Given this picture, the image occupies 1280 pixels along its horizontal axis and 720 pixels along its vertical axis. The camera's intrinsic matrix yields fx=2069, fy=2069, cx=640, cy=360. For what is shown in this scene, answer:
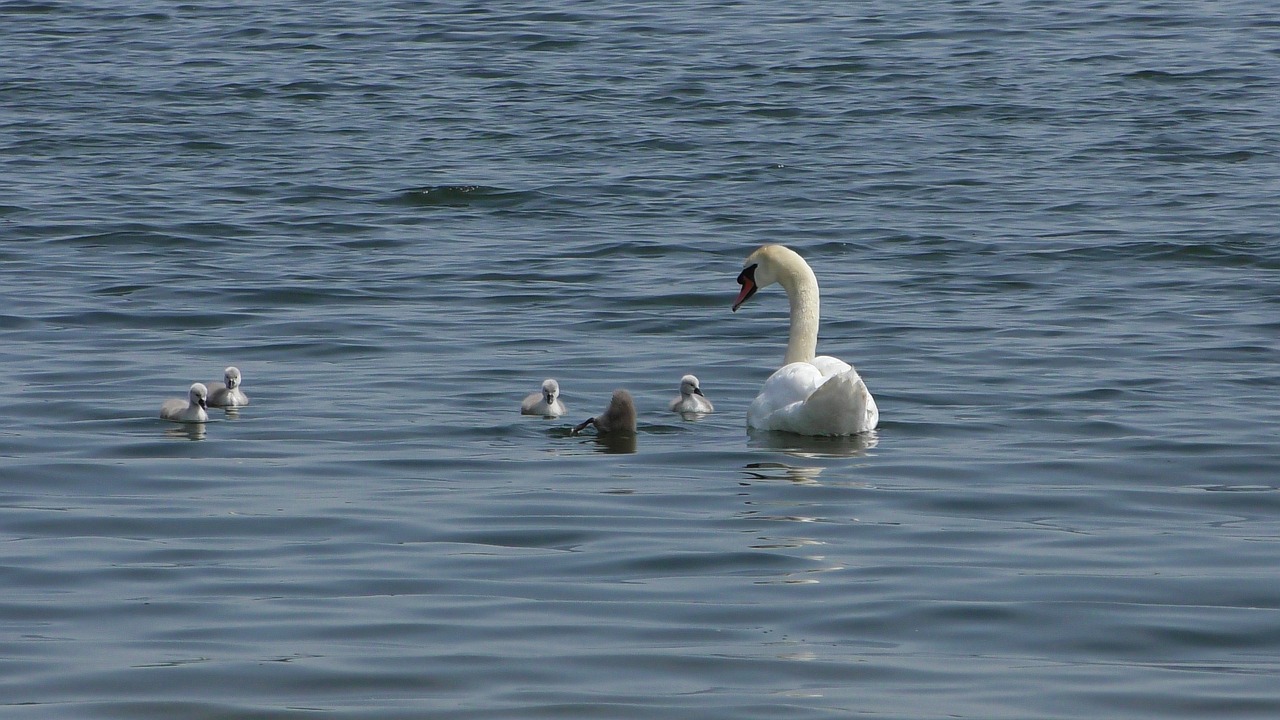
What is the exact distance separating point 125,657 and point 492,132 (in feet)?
60.3

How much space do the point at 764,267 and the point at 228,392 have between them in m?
3.47

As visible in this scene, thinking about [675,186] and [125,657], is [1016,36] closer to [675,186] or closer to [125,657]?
[675,186]

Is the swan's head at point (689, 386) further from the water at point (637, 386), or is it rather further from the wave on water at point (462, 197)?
the wave on water at point (462, 197)

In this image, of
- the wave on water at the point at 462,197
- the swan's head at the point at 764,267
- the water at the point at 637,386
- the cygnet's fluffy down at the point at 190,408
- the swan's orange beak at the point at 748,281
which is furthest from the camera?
the wave on water at the point at 462,197

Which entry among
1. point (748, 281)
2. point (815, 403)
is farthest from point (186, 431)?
point (748, 281)

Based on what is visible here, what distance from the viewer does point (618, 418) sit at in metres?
10.7

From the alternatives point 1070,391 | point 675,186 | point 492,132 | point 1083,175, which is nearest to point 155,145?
point 492,132

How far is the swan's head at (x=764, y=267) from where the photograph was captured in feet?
41.5

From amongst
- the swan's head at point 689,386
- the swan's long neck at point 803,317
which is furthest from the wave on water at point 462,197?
the swan's head at point 689,386

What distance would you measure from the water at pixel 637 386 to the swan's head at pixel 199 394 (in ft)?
0.92

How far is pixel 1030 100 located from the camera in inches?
1013

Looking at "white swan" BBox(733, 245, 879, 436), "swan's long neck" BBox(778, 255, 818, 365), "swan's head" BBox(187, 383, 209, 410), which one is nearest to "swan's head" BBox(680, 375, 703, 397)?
"white swan" BBox(733, 245, 879, 436)

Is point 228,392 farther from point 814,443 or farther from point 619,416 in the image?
point 814,443

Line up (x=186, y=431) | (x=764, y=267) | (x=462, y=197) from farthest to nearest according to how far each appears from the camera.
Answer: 1. (x=462, y=197)
2. (x=764, y=267)
3. (x=186, y=431)
